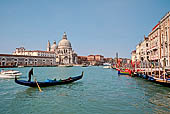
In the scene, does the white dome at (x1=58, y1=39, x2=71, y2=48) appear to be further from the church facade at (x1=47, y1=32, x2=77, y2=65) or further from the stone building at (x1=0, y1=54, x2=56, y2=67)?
the stone building at (x1=0, y1=54, x2=56, y2=67)

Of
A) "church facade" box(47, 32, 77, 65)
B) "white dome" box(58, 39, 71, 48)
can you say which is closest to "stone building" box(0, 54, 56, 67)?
"church facade" box(47, 32, 77, 65)

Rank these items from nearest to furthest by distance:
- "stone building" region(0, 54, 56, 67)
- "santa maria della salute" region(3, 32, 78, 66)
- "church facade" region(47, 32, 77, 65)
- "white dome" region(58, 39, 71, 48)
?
"stone building" region(0, 54, 56, 67), "santa maria della salute" region(3, 32, 78, 66), "church facade" region(47, 32, 77, 65), "white dome" region(58, 39, 71, 48)

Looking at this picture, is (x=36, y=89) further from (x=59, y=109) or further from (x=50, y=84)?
(x=59, y=109)

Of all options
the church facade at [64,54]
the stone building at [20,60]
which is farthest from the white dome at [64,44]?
the stone building at [20,60]

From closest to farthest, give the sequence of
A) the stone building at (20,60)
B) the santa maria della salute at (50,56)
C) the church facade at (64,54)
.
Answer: the stone building at (20,60), the santa maria della salute at (50,56), the church facade at (64,54)

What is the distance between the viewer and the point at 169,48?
18.5m

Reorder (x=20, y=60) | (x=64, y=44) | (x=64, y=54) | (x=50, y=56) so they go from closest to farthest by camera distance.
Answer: (x=20, y=60) < (x=50, y=56) < (x=64, y=54) < (x=64, y=44)

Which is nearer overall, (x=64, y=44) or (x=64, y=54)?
(x=64, y=54)

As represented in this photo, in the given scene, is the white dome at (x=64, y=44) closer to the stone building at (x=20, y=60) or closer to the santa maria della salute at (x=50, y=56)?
the santa maria della salute at (x=50, y=56)

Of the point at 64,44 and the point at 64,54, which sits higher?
the point at 64,44

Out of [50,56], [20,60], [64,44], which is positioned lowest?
[20,60]

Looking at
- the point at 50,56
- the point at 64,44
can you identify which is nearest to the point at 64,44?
the point at 64,44

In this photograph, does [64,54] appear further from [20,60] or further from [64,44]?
[20,60]

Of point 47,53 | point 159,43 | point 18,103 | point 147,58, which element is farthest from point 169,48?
point 47,53
